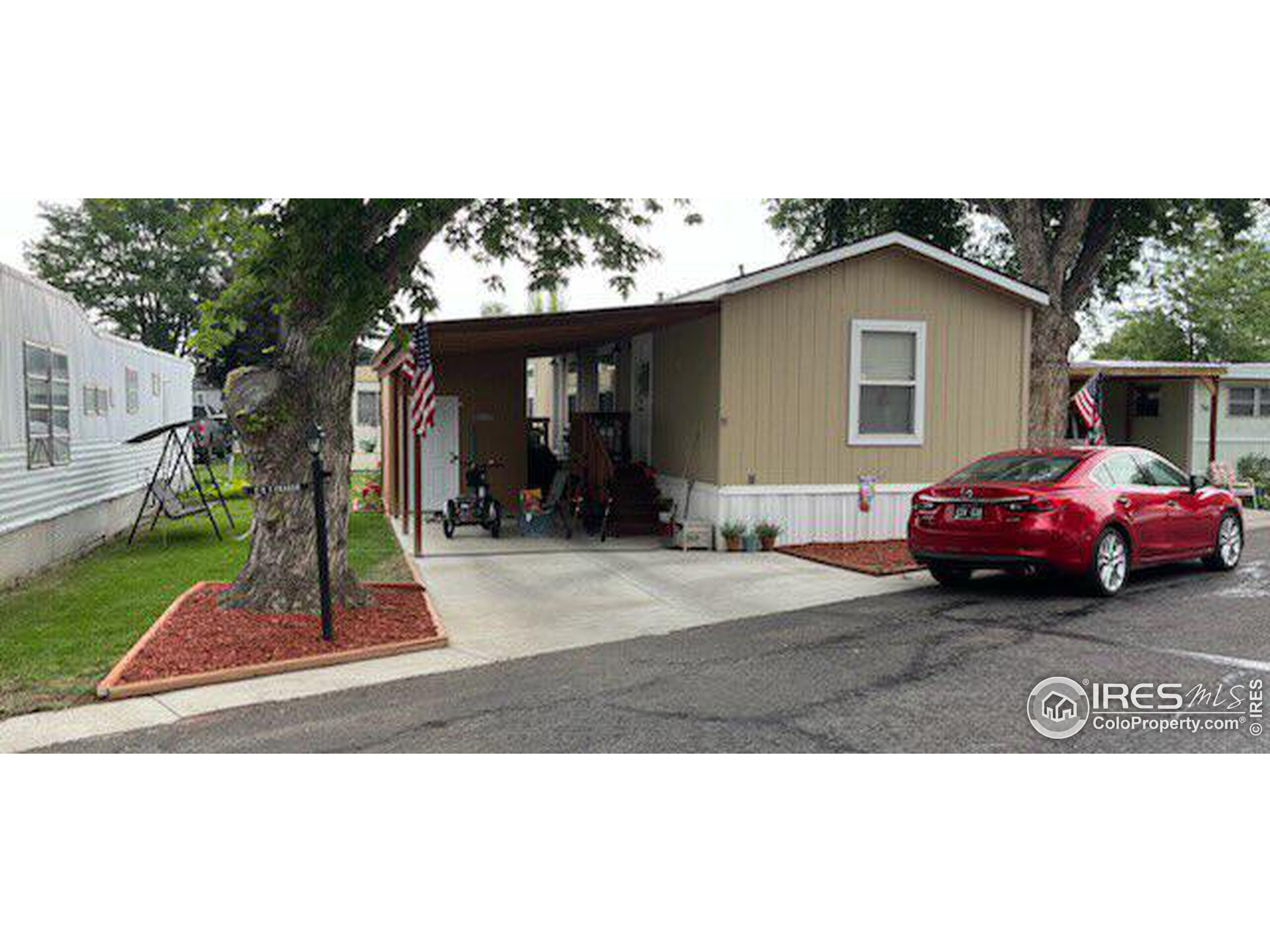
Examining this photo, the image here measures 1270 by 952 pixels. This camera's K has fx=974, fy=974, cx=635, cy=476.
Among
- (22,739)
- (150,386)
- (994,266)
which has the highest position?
(994,266)

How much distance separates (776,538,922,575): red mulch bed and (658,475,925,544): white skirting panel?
6.1 inches

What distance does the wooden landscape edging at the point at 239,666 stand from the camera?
5805mm

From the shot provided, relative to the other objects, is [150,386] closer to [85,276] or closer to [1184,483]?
[1184,483]

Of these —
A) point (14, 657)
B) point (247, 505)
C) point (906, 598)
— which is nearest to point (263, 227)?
point (14, 657)

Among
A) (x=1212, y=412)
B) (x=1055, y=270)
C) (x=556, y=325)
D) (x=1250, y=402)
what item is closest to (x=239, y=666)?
(x=556, y=325)

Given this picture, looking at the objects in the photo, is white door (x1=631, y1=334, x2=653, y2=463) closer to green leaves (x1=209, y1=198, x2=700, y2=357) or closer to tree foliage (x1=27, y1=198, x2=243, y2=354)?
green leaves (x1=209, y1=198, x2=700, y2=357)

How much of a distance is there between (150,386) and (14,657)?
1277cm

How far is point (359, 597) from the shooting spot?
8.09 m

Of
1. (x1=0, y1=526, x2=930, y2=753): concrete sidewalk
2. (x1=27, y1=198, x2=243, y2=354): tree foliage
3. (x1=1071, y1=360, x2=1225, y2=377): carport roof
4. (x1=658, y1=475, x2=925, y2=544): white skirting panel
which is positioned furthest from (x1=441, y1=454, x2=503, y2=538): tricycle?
(x1=27, y1=198, x2=243, y2=354): tree foliage

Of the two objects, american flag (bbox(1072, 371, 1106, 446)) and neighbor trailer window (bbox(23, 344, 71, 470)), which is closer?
neighbor trailer window (bbox(23, 344, 71, 470))

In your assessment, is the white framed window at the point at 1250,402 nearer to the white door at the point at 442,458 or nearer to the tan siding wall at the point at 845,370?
the tan siding wall at the point at 845,370

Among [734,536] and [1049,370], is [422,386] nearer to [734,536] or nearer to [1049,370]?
[734,536]

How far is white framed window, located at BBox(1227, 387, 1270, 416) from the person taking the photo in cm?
2141

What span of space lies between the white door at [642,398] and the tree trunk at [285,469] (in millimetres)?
7166
